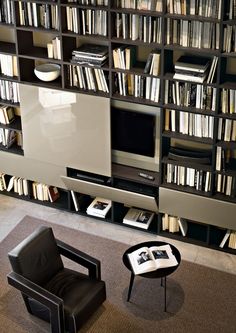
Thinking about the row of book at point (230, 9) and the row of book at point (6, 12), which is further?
the row of book at point (6, 12)

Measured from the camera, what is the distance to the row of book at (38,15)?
526cm

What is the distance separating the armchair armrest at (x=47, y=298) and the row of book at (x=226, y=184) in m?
1.86

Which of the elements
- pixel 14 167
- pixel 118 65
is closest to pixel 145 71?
pixel 118 65

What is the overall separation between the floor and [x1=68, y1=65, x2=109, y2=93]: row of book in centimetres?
139

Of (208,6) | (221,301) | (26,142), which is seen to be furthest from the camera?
(26,142)

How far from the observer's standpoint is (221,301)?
5.00 metres

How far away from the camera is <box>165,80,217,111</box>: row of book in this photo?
16.5 feet

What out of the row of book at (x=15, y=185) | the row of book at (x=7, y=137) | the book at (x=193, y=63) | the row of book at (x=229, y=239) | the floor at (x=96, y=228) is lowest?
the floor at (x=96, y=228)

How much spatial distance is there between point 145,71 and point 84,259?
1677 mm

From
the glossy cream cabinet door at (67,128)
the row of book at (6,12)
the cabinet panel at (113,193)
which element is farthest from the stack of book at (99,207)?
the row of book at (6,12)

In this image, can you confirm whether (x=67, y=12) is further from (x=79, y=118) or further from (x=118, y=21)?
(x=79, y=118)

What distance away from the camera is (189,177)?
546 cm

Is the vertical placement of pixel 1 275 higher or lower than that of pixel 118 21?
lower

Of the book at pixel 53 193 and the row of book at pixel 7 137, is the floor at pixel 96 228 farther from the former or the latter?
the row of book at pixel 7 137
